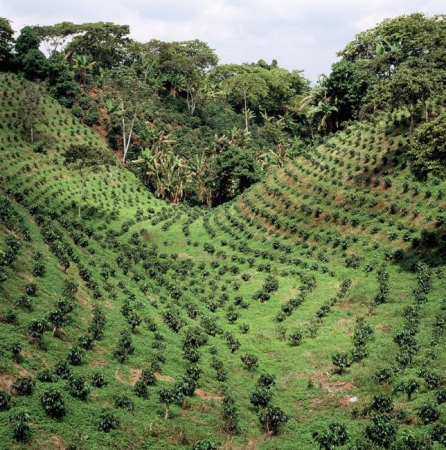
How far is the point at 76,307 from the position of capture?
102 feet

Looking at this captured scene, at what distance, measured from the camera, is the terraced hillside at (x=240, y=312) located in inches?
872

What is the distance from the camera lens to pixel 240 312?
41312mm

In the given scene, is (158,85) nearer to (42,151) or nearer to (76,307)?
(42,151)

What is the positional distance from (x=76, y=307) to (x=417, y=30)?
61580 mm

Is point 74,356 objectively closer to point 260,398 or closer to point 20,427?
point 20,427

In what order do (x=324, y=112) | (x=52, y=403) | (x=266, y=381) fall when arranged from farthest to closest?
(x=324, y=112)
(x=266, y=381)
(x=52, y=403)

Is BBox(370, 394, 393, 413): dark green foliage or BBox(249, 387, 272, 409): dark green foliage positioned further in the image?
BBox(249, 387, 272, 409): dark green foliage

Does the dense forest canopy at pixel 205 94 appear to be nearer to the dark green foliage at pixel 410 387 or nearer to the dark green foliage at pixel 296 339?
the dark green foliage at pixel 296 339

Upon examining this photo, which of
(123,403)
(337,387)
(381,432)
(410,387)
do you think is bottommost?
(337,387)

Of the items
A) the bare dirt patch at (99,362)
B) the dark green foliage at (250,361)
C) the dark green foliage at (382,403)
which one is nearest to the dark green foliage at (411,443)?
the dark green foliage at (382,403)

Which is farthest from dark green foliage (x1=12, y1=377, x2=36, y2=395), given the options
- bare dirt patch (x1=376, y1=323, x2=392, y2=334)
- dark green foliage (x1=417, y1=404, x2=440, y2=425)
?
bare dirt patch (x1=376, y1=323, x2=392, y2=334)

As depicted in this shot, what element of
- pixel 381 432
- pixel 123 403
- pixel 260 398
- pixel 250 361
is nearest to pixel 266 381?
pixel 250 361

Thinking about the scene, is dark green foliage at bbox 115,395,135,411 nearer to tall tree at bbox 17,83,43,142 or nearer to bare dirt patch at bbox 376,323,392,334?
bare dirt patch at bbox 376,323,392,334

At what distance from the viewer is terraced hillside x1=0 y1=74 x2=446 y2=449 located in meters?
22.1
